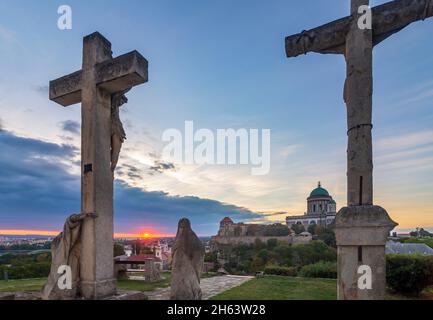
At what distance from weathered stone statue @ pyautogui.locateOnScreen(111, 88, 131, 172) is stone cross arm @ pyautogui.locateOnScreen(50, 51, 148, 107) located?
7.3 inches

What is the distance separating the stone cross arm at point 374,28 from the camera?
3754 millimetres

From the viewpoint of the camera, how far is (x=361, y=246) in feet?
11.6

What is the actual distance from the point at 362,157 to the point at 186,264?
9.37 feet

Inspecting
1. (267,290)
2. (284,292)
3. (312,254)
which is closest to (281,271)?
(267,290)

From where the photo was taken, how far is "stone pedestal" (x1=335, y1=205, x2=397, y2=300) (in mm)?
3457

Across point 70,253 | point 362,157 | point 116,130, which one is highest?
point 116,130

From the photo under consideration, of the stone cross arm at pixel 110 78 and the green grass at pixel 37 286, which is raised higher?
the stone cross arm at pixel 110 78

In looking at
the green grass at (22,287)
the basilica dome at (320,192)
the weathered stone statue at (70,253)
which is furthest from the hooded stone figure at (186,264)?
the basilica dome at (320,192)

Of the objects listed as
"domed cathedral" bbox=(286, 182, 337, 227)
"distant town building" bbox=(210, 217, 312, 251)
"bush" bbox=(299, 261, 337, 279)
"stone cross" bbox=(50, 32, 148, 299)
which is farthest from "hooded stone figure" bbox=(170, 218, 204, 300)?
"domed cathedral" bbox=(286, 182, 337, 227)

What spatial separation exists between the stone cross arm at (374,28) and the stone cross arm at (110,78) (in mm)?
2613

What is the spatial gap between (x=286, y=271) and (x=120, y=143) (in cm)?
1582

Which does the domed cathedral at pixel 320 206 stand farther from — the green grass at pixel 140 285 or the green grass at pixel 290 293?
the green grass at pixel 140 285

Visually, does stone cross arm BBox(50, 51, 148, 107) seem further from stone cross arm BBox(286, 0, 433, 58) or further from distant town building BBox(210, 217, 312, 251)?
distant town building BBox(210, 217, 312, 251)

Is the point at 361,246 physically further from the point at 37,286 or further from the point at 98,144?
the point at 37,286
